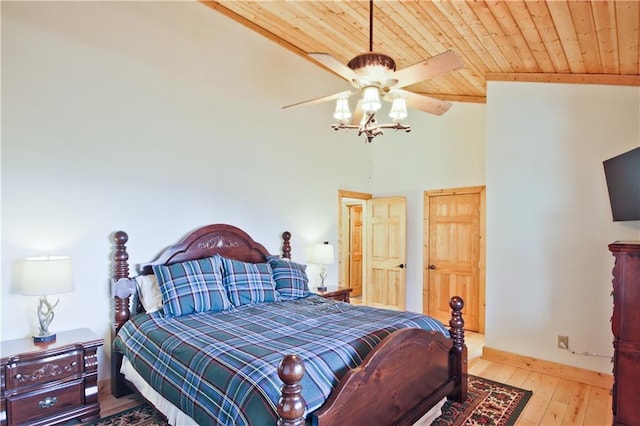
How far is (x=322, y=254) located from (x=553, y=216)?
2533mm

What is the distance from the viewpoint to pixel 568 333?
11.5ft

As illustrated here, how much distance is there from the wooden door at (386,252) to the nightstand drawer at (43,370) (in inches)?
167

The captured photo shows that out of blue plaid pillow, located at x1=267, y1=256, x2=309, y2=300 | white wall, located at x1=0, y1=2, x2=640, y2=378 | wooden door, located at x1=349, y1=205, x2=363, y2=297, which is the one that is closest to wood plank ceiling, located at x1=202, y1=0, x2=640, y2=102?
white wall, located at x1=0, y1=2, x2=640, y2=378

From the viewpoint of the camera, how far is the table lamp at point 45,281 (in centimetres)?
252

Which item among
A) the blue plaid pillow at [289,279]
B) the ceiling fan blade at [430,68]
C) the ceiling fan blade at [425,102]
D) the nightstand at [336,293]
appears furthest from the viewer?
the nightstand at [336,293]

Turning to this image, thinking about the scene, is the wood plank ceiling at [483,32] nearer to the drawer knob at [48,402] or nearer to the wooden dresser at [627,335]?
the wooden dresser at [627,335]

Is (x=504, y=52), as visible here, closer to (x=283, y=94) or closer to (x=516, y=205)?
(x=516, y=205)

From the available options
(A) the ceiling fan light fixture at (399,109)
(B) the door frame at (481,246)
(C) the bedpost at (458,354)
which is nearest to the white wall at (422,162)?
(B) the door frame at (481,246)

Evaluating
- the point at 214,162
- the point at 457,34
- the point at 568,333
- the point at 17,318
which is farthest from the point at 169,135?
the point at 568,333

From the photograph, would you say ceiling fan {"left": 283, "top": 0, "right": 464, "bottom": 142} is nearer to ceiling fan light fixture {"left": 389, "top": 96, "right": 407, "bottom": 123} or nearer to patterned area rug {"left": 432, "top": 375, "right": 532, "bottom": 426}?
ceiling fan light fixture {"left": 389, "top": 96, "right": 407, "bottom": 123}

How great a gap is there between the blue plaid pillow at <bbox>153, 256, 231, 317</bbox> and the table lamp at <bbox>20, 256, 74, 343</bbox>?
26.6 inches

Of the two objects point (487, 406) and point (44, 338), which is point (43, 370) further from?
point (487, 406)

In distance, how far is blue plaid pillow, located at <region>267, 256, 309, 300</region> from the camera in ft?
12.3

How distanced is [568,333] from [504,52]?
270 centimetres
